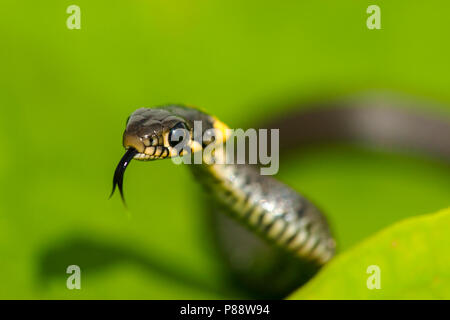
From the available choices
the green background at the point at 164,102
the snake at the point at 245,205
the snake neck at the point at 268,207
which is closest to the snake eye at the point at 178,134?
the snake at the point at 245,205

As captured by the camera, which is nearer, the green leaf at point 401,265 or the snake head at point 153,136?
the green leaf at point 401,265

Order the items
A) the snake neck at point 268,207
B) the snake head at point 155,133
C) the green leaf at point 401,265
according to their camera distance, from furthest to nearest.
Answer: the snake neck at point 268,207
the snake head at point 155,133
the green leaf at point 401,265

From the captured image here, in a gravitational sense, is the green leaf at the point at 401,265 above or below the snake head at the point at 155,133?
below

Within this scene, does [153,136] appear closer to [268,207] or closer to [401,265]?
[268,207]

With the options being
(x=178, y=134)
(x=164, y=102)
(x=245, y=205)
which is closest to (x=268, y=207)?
(x=245, y=205)

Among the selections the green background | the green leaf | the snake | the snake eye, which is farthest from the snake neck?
the green leaf

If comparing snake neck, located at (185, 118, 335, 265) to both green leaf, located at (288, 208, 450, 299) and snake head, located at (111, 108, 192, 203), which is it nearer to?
snake head, located at (111, 108, 192, 203)

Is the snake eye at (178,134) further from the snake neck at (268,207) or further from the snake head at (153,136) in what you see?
the snake neck at (268,207)
